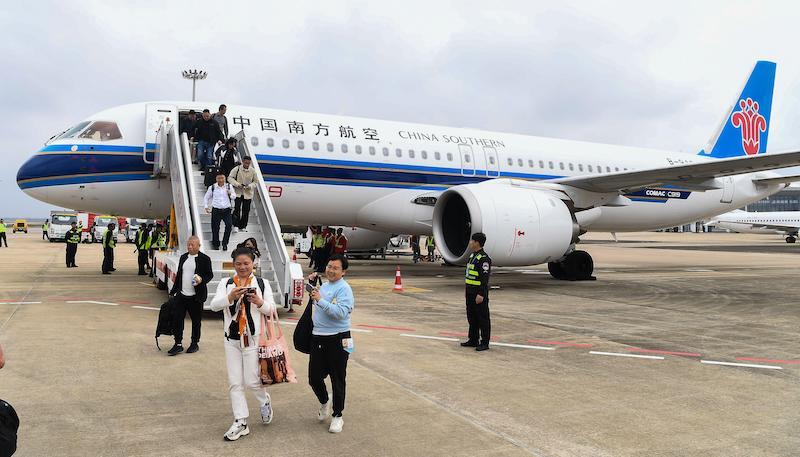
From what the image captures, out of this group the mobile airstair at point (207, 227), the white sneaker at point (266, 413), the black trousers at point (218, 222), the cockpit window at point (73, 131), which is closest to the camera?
the white sneaker at point (266, 413)

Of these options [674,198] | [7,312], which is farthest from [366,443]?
[674,198]

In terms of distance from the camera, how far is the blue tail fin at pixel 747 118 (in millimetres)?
20781

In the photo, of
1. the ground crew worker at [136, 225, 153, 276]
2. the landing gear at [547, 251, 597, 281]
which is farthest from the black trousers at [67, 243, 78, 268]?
the landing gear at [547, 251, 597, 281]

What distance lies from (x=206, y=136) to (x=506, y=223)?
6.52 metres

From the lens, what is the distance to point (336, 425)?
4348mm

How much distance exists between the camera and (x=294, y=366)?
6.26m

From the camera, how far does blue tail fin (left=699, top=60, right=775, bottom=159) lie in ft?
68.2

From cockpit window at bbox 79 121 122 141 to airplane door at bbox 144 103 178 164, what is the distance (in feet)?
2.00

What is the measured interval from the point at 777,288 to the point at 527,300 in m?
7.43

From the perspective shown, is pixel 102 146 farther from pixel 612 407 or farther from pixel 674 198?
pixel 674 198

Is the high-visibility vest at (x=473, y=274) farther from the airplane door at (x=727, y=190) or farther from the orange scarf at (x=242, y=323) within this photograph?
the airplane door at (x=727, y=190)

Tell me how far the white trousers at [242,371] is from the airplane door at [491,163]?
41.6ft

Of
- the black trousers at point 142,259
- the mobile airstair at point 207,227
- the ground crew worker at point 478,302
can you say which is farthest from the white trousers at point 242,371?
the black trousers at point 142,259

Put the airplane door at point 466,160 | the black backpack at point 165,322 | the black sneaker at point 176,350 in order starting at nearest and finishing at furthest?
the black sneaker at point 176,350 → the black backpack at point 165,322 → the airplane door at point 466,160
